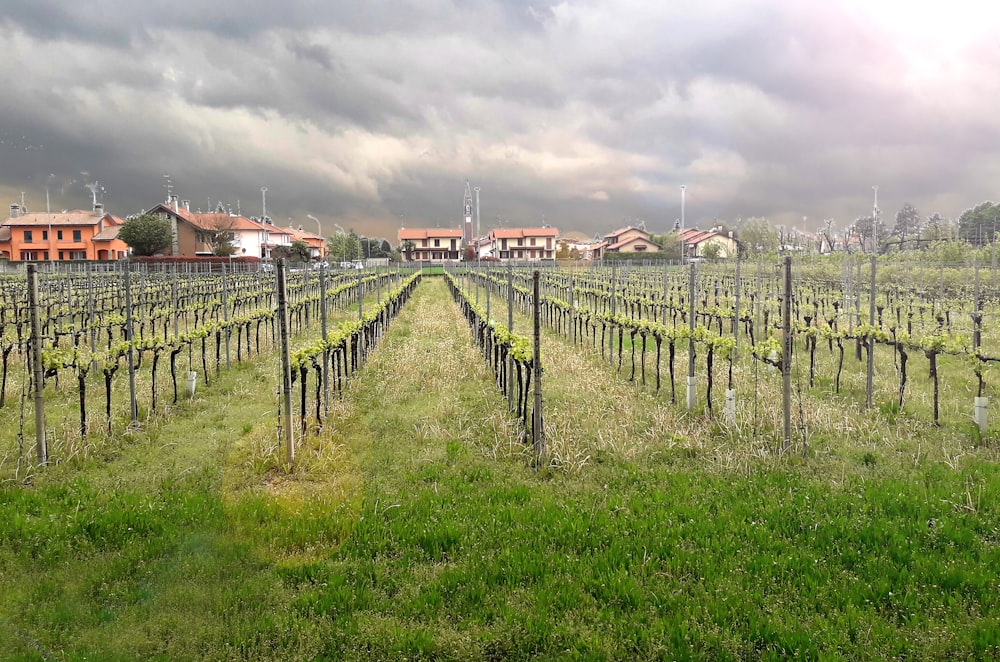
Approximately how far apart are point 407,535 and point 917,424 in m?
6.49

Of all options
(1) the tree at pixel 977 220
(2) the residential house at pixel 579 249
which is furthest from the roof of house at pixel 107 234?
(1) the tree at pixel 977 220

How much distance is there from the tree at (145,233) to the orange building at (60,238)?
8.48 m

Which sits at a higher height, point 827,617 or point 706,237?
point 706,237

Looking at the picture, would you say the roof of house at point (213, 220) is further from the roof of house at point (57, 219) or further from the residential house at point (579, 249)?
the residential house at point (579, 249)

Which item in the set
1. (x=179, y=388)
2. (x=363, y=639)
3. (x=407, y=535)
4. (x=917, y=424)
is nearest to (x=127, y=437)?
(x=179, y=388)

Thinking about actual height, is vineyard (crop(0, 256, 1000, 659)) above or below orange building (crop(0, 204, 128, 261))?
below

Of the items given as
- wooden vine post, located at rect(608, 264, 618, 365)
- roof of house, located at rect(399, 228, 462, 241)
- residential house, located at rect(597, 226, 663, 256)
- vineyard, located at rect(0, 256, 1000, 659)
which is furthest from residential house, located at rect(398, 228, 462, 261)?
vineyard, located at rect(0, 256, 1000, 659)

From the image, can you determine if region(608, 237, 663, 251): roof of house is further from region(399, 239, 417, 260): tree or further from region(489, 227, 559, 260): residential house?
region(399, 239, 417, 260): tree

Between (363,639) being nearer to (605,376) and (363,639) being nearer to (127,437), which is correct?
(127,437)

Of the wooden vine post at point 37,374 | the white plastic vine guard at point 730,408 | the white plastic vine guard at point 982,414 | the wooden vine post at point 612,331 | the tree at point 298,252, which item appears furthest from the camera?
the tree at point 298,252

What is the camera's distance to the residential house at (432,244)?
9588cm

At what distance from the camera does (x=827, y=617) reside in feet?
12.7

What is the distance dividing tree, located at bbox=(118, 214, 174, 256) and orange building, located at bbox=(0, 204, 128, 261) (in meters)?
8.48

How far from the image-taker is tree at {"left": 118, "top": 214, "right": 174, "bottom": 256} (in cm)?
5669
